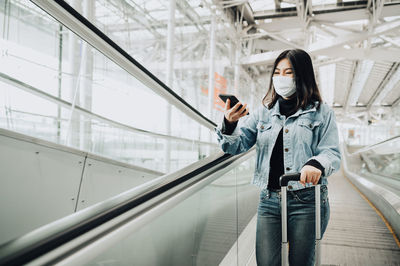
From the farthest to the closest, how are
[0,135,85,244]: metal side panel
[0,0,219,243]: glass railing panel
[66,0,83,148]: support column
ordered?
[66,0,83,148]: support column, [0,0,219,243]: glass railing panel, [0,135,85,244]: metal side panel

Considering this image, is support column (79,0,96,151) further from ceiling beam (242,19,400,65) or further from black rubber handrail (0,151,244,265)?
ceiling beam (242,19,400,65)

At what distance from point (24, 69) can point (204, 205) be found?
2279 millimetres

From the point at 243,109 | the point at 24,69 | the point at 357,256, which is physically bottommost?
the point at 357,256

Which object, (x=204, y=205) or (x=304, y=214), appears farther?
(x=204, y=205)

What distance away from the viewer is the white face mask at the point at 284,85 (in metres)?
1.67

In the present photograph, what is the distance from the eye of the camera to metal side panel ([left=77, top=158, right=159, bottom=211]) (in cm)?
319

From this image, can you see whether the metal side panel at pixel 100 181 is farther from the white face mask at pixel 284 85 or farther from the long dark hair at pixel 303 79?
the long dark hair at pixel 303 79

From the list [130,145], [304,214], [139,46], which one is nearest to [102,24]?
[139,46]

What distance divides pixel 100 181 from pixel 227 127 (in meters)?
2.25

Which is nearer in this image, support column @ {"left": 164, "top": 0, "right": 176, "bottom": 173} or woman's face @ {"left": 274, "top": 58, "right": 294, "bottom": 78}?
woman's face @ {"left": 274, "top": 58, "right": 294, "bottom": 78}

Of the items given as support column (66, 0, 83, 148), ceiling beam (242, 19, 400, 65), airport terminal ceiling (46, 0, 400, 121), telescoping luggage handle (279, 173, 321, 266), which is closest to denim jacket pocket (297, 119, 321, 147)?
telescoping luggage handle (279, 173, 321, 266)

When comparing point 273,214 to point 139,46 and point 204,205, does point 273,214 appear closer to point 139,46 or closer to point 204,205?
point 204,205

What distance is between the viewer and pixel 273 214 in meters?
1.61

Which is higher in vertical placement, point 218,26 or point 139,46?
point 218,26
